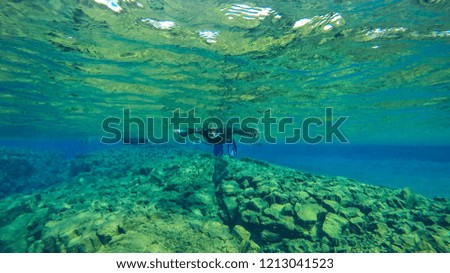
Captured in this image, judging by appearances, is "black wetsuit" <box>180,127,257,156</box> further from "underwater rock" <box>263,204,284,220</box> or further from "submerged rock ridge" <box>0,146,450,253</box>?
"underwater rock" <box>263,204,284,220</box>

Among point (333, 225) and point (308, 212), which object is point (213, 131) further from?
point (333, 225)

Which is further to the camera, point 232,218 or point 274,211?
point 232,218

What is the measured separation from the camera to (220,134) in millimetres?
11922

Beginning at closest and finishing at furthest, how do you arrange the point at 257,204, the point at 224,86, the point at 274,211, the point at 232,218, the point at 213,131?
the point at 274,211
the point at 257,204
the point at 232,218
the point at 213,131
the point at 224,86

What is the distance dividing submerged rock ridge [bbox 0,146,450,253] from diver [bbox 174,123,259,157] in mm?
1305

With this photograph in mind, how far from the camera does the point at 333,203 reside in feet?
26.1

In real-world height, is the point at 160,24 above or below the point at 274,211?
above

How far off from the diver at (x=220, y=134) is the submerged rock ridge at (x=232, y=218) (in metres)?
1.30

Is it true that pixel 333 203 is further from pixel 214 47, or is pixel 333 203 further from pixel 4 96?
pixel 4 96

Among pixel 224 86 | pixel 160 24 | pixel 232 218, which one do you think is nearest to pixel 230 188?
pixel 232 218

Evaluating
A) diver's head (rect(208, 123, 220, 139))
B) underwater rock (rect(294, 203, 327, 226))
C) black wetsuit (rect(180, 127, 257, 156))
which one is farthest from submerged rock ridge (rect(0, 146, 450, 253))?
diver's head (rect(208, 123, 220, 139))

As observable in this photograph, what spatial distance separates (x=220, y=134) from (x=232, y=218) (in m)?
4.92

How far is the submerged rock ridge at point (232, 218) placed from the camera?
6695 millimetres
